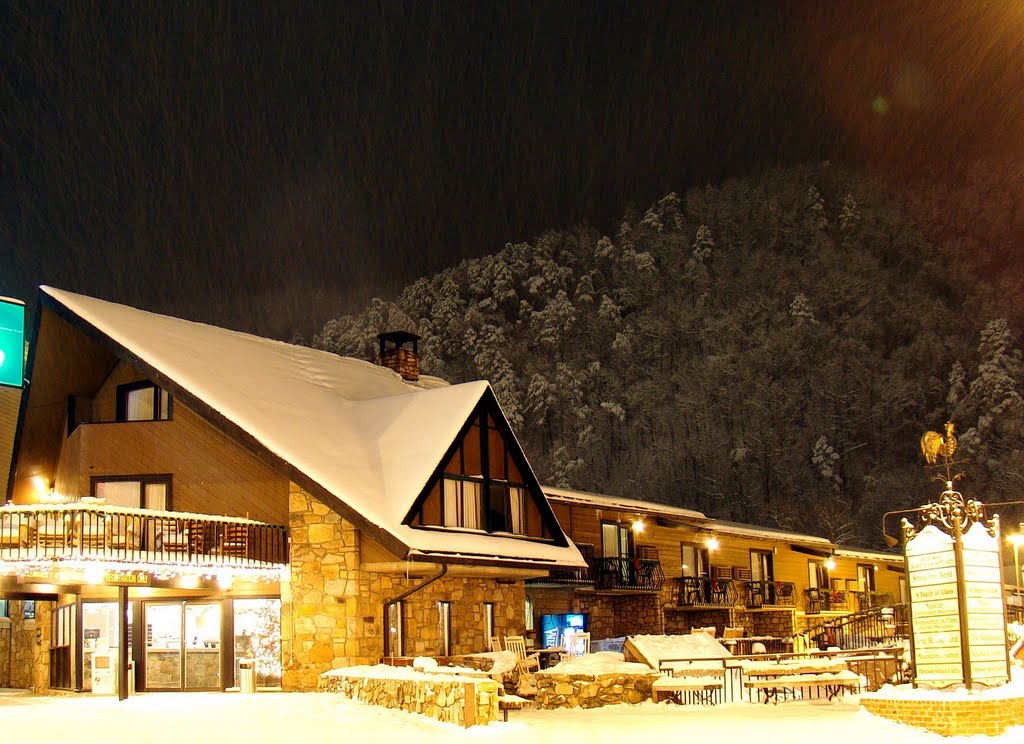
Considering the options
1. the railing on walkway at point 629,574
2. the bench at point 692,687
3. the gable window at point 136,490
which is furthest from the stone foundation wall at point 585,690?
the railing on walkway at point 629,574

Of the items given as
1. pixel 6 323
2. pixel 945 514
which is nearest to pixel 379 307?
pixel 6 323

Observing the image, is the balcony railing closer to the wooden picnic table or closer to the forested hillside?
the wooden picnic table

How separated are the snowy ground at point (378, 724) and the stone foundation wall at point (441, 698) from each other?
6.2 inches

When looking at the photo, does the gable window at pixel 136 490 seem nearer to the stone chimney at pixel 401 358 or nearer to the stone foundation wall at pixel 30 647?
the stone foundation wall at pixel 30 647

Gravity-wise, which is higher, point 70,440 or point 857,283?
point 857,283

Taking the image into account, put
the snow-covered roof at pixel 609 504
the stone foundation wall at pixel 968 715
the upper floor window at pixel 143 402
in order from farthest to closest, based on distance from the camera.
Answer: the snow-covered roof at pixel 609 504 → the upper floor window at pixel 143 402 → the stone foundation wall at pixel 968 715

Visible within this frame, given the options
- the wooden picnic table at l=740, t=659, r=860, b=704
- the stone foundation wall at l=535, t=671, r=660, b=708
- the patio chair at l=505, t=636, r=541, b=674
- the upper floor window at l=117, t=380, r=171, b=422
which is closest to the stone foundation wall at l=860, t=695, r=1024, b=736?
the wooden picnic table at l=740, t=659, r=860, b=704

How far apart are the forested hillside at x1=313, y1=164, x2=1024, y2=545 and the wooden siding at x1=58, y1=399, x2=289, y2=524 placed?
138 feet

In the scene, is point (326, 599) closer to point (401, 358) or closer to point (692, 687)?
point (692, 687)

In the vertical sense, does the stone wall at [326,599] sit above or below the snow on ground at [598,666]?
above

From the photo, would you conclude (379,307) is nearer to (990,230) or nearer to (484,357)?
(484,357)

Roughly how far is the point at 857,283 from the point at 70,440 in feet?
178

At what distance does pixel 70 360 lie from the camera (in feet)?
74.3

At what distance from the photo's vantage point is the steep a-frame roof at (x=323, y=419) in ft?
62.9
